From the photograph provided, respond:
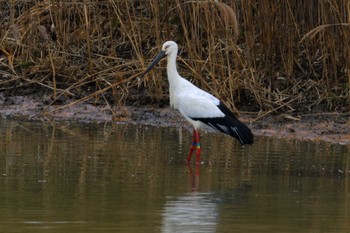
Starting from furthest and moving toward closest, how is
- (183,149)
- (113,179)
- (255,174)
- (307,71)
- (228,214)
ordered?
(307,71) < (183,149) < (255,174) < (113,179) < (228,214)

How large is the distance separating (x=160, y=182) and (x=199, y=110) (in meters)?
2.09

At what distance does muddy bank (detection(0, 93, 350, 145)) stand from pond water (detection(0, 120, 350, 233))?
394 millimetres

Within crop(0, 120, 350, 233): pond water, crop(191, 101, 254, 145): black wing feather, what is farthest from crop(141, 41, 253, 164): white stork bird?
crop(0, 120, 350, 233): pond water

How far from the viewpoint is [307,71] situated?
474 inches

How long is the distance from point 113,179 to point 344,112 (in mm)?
4169

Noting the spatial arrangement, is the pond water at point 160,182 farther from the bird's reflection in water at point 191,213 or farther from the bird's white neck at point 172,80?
the bird's white neck at point 172,80

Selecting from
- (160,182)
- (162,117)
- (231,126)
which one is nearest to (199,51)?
(162,117)

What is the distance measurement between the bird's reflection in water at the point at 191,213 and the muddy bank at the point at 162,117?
334 cm

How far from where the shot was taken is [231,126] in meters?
9.23

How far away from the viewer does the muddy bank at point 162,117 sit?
10.6 meters

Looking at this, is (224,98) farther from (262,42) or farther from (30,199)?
(30,199)

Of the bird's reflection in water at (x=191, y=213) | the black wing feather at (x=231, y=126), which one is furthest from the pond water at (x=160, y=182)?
the black wing feather at (x=231, y=126)

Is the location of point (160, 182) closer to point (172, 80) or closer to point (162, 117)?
point (172, 80)

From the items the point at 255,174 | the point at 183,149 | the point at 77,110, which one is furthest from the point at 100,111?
the point at 255,174
